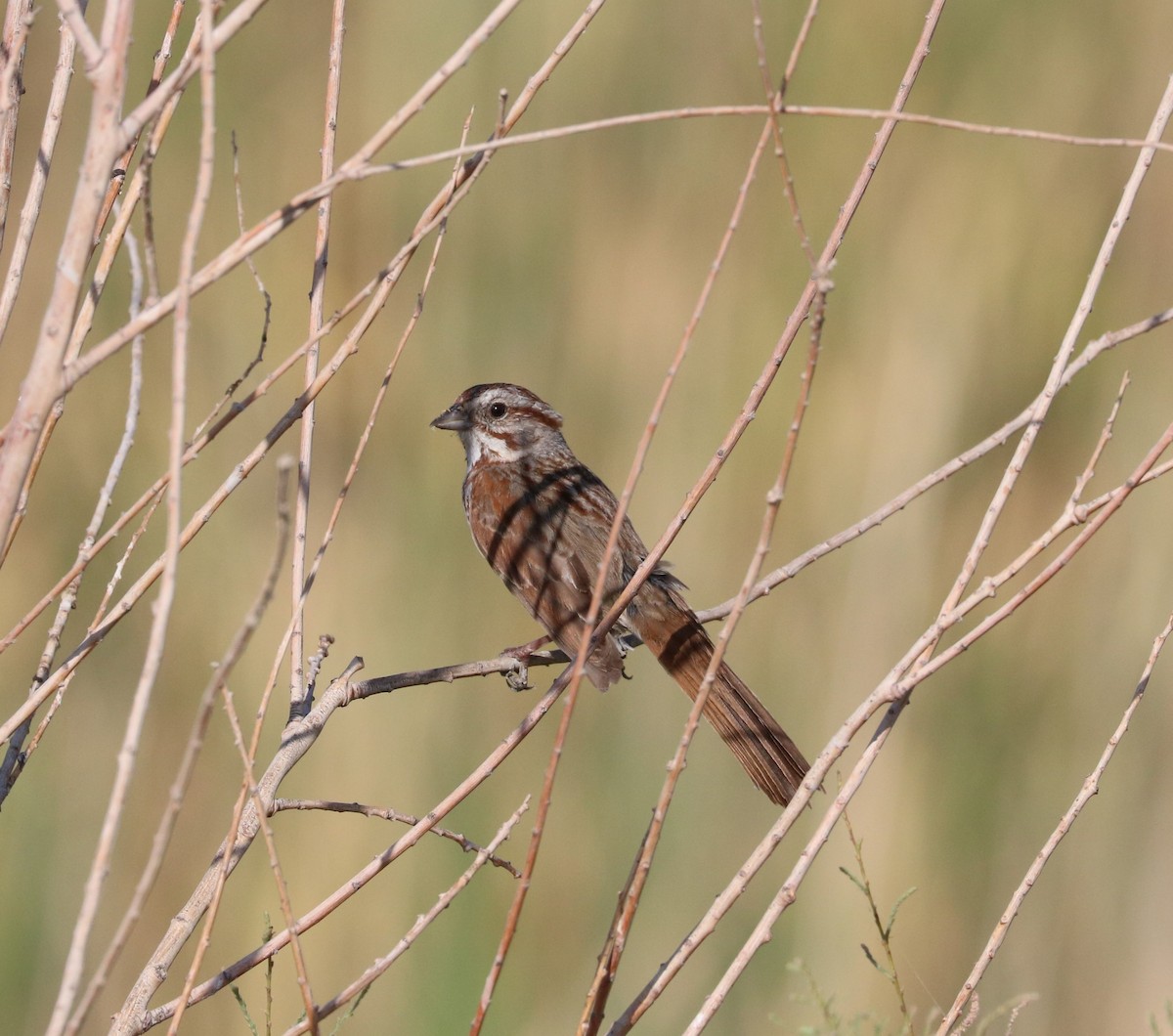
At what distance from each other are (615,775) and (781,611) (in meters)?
0.78

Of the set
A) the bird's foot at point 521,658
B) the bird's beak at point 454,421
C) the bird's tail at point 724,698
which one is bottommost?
the bird's tail at point 724,698

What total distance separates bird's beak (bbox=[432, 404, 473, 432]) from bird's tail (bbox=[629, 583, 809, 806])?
951mm

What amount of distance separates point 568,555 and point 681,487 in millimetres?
816

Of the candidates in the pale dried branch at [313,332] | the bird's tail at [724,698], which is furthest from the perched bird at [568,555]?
the pale dried branch at [313,332]

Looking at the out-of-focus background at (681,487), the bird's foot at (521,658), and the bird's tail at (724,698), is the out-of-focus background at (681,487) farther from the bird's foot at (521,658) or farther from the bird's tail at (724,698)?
the bird's tail at (724,698)

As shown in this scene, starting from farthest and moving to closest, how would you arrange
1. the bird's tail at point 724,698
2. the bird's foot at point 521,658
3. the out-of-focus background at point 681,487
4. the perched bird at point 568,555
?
the out-of-focus background at point 681,487 → the bird's foot at point 521,658 → the perched bird at point 568,555 → the bird's tail at point 724,698

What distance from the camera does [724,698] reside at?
3.07 m

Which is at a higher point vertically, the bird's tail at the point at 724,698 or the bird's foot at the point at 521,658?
the bird's foot at the point at 521,658

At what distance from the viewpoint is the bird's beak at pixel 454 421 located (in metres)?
4.14

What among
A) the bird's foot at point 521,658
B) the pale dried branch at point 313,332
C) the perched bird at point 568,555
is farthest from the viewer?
the bird's foot at point 521,658

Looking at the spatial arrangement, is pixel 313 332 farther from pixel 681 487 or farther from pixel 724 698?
pixel 681 487

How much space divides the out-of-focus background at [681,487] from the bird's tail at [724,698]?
2.65ft

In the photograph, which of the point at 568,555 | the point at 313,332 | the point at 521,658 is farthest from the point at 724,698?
the point at 313,332

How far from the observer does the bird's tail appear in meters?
2.88
